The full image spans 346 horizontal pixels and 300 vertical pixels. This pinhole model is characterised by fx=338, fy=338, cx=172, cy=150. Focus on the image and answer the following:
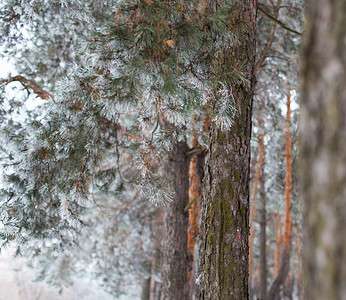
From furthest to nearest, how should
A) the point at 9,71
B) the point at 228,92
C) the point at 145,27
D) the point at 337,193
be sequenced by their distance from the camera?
1. the point at 9,71
2. the point at 228,92
3. the point at 145,27
4. the point at 337,193

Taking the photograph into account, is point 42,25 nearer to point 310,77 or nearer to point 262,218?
point 310,77

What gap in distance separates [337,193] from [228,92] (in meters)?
1.90

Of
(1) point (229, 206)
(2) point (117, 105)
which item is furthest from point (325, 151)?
(2) point (117, 105)

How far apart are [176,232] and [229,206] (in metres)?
2.30

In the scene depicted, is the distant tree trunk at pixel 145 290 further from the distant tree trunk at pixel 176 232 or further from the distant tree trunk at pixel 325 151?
the distant tree trunk at pixel 325 151

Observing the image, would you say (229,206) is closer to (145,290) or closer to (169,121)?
(169,121)

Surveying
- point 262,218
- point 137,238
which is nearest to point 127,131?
point 137,238

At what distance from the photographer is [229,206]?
7.67 feet

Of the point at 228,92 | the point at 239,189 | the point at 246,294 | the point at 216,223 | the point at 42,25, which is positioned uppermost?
the point at 42,25

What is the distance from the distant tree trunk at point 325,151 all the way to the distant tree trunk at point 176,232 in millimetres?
3750

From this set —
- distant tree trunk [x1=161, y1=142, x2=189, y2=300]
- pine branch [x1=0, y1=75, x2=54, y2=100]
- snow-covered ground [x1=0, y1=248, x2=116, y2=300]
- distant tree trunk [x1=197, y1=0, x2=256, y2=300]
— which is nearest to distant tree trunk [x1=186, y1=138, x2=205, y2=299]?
distant tree trunk [x1=161, y1=142, x2=189, y2=300]

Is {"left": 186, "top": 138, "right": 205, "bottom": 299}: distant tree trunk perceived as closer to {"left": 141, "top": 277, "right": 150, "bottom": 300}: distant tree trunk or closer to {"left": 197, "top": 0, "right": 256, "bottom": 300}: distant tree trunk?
{"left": 197, "top": 0, "right": 256, "bottom": 300}: distant tree trunk

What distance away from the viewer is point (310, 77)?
76 centimetres

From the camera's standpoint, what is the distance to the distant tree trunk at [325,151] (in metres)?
0.70
